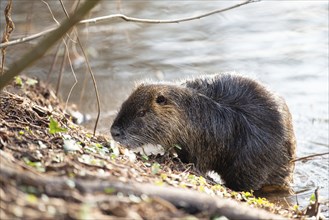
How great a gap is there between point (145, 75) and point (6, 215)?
5.76 m

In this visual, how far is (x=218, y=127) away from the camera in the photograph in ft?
18.9

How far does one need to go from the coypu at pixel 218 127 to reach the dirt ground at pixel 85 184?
0.80 m

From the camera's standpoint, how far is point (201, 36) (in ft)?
33.1

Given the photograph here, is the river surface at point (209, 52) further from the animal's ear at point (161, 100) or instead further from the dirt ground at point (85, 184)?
the dirt ground at point (85, 184)

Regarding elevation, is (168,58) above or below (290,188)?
above

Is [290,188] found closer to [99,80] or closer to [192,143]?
[192,143]

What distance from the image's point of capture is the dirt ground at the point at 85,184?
10.2 ft

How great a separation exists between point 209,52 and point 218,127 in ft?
12.3

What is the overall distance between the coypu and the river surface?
2.76ft

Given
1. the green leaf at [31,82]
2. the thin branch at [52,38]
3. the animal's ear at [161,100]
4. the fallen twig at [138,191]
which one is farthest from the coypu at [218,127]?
the thin branch at [52,38]

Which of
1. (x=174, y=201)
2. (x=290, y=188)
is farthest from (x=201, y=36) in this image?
(x=174, y=201)

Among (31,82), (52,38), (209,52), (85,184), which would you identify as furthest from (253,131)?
(209,52)

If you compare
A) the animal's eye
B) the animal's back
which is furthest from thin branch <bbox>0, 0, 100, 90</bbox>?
the animal's back

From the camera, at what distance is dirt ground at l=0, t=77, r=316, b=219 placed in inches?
123
